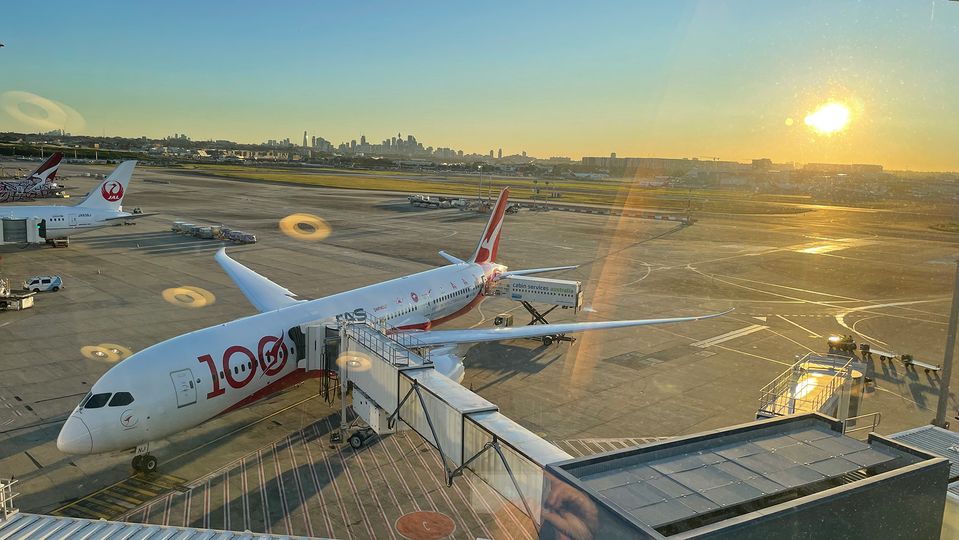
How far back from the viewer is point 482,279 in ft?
142

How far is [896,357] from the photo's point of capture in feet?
130

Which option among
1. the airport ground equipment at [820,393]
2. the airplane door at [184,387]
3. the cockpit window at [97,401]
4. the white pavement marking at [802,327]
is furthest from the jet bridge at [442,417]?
the white pavement marking at [802,327]

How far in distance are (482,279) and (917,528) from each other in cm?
3347

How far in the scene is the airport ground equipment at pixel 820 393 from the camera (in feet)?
74.1

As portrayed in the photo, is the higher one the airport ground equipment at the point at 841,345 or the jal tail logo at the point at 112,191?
the jal tail logo at the point at 112,191

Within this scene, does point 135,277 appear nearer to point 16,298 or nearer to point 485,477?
point 16,298

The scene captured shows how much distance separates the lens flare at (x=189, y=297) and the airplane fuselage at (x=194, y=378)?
2151cm

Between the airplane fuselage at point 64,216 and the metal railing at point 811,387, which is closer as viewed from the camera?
the metal railing at point 811,387

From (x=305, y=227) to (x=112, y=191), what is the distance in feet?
88.3

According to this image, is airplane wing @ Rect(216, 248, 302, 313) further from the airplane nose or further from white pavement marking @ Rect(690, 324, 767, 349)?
white pavement marking @ Rect(690, 324, 767, 349)

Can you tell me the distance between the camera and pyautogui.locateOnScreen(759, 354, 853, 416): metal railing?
74.2 ft

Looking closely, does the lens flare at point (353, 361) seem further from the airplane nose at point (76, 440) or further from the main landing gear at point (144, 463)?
the airplane nose at point (76, 440)

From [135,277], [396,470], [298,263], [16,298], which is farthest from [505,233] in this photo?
[396,470]

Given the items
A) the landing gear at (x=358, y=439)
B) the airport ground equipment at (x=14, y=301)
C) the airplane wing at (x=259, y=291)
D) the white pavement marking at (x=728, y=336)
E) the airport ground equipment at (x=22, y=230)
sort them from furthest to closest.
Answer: the airport ground equipment at (x=22, y=230), the airport ground equipment at (x=14, y=301), the white pavement marking at (x=728, y=336), the airplane wing at (x=259, y=291), the landing gear at (x=358, y=439)
